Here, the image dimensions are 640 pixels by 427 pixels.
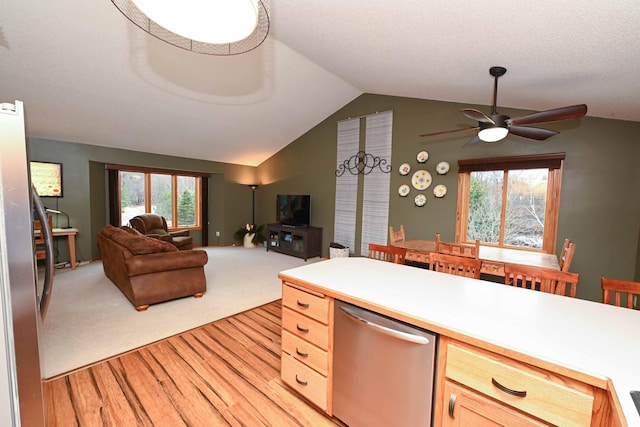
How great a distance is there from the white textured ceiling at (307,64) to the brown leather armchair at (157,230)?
1.56 meters

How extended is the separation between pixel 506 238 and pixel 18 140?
4.97 m

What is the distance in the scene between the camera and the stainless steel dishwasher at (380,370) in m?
1.16

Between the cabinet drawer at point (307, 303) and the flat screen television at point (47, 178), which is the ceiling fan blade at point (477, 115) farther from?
the flat screen television at point (47, 178)

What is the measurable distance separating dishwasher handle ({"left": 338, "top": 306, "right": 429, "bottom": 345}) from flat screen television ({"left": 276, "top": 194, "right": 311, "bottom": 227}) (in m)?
4.84

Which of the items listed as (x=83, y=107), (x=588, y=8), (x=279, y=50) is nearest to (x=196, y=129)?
(x=83, y=107)

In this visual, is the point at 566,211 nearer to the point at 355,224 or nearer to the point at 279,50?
the point at 355,224

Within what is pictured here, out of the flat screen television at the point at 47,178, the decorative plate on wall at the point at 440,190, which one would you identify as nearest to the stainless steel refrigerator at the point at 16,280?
the decorative plate on wall at the point at 440,190

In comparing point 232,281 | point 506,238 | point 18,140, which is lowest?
point 232,281

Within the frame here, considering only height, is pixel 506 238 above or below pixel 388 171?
below

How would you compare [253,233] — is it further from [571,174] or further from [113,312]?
[571,174]

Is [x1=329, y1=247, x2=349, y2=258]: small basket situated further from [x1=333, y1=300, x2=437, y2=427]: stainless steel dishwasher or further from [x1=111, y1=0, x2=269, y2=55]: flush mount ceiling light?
[x1=111, y1=0, x2=269, y2=55]: flush mount ceiling light

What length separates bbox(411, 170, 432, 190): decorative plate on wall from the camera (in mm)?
4531

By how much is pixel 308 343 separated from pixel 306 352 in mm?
65

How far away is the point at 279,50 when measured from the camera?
3580 millimetres
